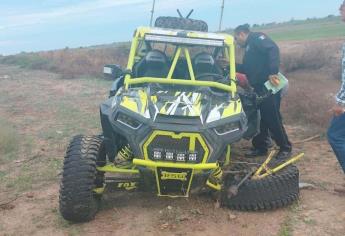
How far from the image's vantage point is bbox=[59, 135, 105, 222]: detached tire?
496 cm

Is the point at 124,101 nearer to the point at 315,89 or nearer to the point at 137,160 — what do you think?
the point at 137,160

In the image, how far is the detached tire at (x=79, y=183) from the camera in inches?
195

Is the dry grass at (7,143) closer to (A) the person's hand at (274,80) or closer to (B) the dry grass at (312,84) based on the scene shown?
(A) the person's hand at (274,80)

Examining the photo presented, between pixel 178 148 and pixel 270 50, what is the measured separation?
2944 millimetres

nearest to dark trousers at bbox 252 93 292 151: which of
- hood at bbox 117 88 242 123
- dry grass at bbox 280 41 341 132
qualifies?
dry grass at bbox 280 41 341 132

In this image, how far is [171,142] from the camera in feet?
15.9

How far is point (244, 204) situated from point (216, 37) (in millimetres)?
2012

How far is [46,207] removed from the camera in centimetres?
580

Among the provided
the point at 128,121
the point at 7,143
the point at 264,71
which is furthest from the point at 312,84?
the point at 128,121

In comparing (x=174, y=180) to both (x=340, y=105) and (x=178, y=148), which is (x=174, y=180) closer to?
(x=178, y=148)

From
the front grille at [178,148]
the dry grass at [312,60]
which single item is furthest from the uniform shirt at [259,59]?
the dry grass at [312,60]

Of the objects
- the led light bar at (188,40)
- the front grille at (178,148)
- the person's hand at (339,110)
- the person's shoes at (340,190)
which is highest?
the led light bar at (188,40)

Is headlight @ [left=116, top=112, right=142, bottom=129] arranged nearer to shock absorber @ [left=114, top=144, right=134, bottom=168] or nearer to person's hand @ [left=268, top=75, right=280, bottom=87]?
shock absorber @ [left=114, top=144, right=134, bottom=168]

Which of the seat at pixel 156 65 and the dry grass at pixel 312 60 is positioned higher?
the seat at pixel 156 65
